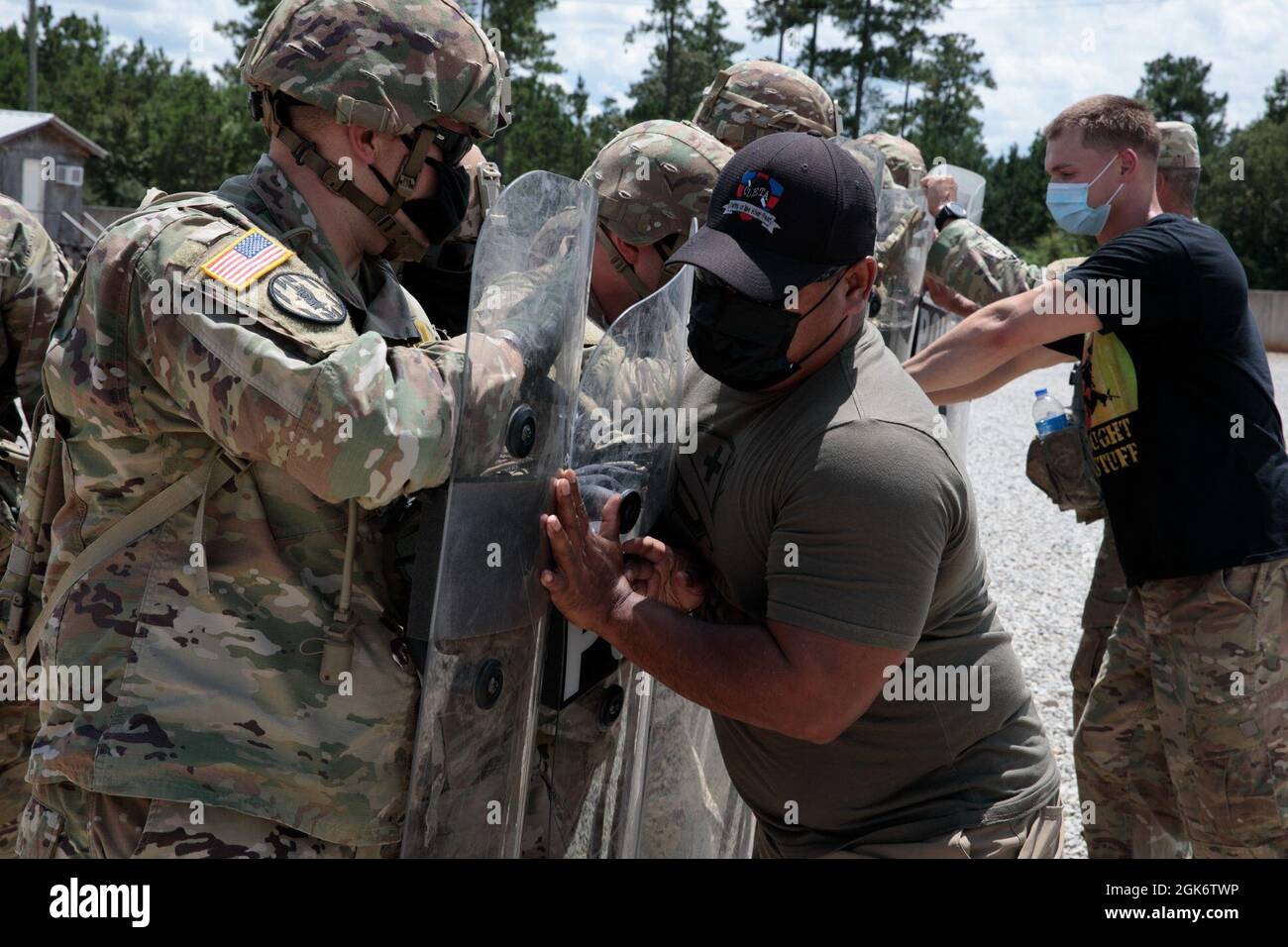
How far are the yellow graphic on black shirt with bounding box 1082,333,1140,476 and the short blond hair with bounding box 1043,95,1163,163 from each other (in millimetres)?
679

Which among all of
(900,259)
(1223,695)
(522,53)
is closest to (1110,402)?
(1223,695)

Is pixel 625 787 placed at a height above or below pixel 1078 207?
below

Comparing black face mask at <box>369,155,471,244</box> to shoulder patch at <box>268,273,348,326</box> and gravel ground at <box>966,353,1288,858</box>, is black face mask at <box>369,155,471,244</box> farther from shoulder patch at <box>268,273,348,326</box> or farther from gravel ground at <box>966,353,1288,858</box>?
gravel ground at <box>966,353,1288,858</box>

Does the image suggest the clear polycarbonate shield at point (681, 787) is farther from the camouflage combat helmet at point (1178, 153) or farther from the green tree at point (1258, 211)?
the green tree at point (1258, 211)

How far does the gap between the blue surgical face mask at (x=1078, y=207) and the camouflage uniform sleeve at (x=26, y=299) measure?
11.0ft

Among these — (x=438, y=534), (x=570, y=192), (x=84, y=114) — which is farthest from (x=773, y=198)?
(x=84, y=114)

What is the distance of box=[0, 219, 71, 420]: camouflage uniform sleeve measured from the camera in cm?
365

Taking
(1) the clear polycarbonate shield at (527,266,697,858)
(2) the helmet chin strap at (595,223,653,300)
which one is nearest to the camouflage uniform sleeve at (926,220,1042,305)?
(2) the helmet chin strap at (595,223,653,300)

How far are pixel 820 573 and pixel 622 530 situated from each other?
42cm

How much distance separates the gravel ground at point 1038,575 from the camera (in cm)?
614

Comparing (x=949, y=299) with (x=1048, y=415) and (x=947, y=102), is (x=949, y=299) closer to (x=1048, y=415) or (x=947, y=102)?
(x=1048, y=415)

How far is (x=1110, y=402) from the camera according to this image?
373cm

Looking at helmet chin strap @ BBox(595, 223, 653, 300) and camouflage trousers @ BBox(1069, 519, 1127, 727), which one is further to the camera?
camouflage trousers @ BBox(1069, 519, 1127, 727)

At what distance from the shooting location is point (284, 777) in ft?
6.62
